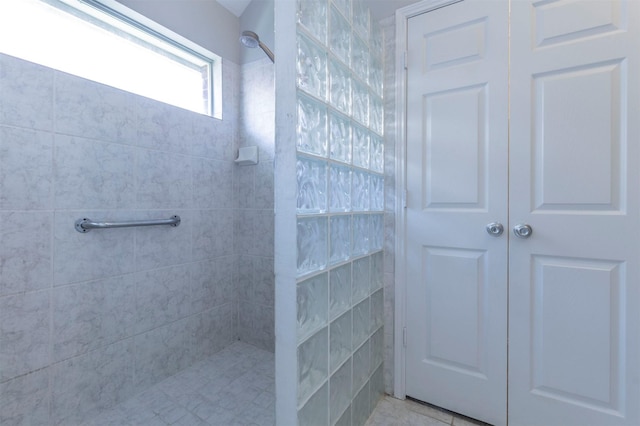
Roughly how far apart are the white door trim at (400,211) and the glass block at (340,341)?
0.39 metres

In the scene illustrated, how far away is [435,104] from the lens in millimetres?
1308

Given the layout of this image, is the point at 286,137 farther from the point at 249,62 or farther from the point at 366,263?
the point at 249,62

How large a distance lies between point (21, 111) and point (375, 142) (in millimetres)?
1460

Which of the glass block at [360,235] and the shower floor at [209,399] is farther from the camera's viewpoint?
the shower floor at [209,399]

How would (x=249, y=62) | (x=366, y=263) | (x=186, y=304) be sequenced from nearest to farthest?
(x=366, y=263), (x=186, y=304), (x=249, y=62)

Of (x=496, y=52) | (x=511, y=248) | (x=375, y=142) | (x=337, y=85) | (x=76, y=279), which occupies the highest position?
(x=496, y=52)

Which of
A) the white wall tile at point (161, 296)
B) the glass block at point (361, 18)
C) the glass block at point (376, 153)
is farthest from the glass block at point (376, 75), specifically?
the white wall tile at point (161, 296)

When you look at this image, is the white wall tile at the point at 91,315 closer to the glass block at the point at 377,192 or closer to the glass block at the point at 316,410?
the glass block at the point at 316,410

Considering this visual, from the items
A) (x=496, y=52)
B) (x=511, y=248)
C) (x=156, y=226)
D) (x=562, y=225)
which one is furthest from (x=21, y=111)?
(x=562, y=225)

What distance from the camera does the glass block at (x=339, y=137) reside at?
1.01 metres

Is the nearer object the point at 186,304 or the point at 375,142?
the point at 375,142

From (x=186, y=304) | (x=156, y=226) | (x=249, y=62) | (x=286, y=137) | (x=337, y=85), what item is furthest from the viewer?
(x=249, y=62)

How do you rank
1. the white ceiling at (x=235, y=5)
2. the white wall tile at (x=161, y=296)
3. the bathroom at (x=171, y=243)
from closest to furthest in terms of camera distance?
1. the bathroom at (x=171, y=243)
2. the white wall tile at (x=161, y=296)
3. the white ceiling at (x=235, y=5)

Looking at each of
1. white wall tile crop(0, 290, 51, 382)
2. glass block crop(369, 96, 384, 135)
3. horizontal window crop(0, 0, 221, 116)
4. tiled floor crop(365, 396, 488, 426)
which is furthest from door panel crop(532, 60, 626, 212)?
white wall tile crop(0, 290, 51, 382)
